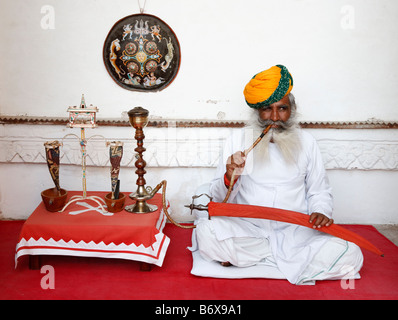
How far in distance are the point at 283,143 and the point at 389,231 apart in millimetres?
1714

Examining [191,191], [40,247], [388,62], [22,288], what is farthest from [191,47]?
[22,288]

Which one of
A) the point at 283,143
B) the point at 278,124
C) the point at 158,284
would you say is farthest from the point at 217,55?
the point at 158,284

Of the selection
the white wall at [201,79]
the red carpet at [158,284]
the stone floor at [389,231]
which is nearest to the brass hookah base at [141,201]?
the red carpet at [158,284]

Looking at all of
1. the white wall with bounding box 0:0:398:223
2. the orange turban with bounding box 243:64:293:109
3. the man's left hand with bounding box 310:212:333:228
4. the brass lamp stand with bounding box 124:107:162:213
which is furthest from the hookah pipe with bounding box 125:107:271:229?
the white wall with bounding box 0:0:398:223

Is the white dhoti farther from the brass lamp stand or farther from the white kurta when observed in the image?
the brass lamp stand

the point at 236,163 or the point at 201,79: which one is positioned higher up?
the point at 201,79

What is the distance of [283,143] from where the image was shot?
2801 mm

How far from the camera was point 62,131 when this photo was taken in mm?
3584

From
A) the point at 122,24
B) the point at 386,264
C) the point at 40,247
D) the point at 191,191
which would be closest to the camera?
the point at 40,247

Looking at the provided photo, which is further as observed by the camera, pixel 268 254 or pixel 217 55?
pixel 217 55

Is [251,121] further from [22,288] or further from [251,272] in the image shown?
[22,288]

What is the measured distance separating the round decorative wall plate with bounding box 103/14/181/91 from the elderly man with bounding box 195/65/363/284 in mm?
986

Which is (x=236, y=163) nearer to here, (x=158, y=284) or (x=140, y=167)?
(x=140, y=167)
